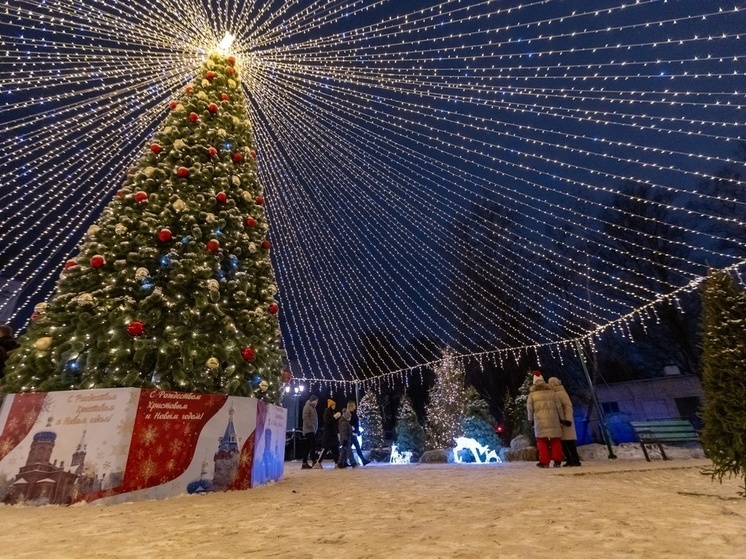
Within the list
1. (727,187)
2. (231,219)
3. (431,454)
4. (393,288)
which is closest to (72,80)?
(231,219)

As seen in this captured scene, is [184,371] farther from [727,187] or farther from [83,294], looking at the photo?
[727,187]

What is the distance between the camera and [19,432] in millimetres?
4184

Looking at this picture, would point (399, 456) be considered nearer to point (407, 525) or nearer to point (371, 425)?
point (371, 425)

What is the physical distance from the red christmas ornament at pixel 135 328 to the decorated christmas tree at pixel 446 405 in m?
12.6

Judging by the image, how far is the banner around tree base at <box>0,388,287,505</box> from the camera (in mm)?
3953

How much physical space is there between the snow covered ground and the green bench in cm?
521

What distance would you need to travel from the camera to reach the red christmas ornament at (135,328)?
470cm

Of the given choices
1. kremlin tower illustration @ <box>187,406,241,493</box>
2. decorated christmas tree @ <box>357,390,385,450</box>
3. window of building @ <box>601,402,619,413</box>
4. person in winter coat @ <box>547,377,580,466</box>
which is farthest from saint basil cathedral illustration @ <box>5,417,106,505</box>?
window of building @ <box>601,402,619,413</box>

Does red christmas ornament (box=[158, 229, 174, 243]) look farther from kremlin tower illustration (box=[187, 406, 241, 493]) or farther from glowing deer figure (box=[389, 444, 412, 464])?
glowing deer figure (box=[389, 444, 412, 464])

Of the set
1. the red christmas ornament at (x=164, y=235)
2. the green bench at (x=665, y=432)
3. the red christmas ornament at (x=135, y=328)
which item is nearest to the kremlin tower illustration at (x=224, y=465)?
the red christmas ornament at (x=135, y=328)

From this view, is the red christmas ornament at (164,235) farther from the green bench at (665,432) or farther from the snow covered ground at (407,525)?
the green bench at (665,432)

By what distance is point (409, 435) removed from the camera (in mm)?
15273

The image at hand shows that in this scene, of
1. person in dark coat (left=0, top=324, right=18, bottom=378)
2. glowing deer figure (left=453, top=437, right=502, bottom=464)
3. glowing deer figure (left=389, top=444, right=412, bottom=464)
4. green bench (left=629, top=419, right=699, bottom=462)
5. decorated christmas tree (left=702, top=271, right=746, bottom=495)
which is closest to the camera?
decorated christmas tree (left=702, top=271, right=746, bottom=495)

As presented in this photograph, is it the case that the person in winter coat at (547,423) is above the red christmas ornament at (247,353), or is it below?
below
